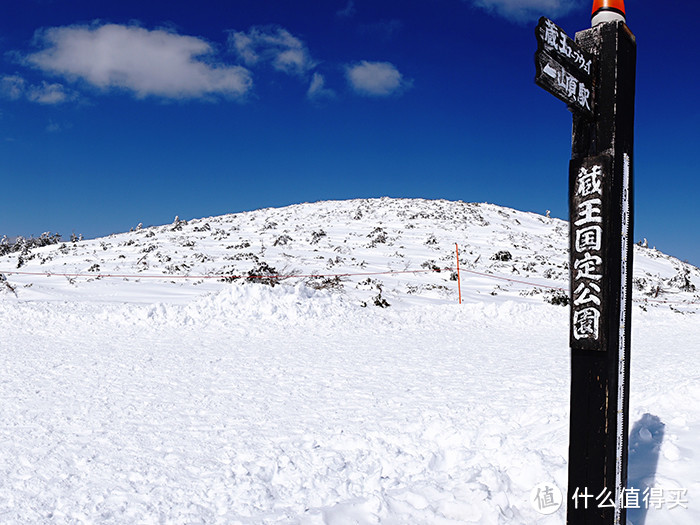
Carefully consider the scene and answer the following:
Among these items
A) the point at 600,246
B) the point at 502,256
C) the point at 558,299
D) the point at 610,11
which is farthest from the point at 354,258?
the point at 600,246

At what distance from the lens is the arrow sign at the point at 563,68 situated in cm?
236

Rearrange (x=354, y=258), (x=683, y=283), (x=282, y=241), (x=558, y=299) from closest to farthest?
(x=558, y=299)
(x=354, y=258)
(x=683, y=283)
(x=282, y=241)

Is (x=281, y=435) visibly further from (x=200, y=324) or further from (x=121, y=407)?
(x=200, y=324)

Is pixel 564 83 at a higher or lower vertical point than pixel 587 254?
higher

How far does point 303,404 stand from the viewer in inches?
230

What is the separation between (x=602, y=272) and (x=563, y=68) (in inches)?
41.6

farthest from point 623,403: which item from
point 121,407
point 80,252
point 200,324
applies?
point 80,252

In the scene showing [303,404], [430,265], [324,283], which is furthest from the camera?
[430,265]

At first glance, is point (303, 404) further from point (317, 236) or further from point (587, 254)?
point (317, 236)

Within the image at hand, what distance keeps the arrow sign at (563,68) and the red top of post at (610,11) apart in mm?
282

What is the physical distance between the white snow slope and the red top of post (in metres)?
→ 3.06

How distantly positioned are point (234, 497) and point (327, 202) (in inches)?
1804

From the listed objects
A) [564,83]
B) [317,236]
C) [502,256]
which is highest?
[317,236]

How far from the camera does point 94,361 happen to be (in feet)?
25.3
